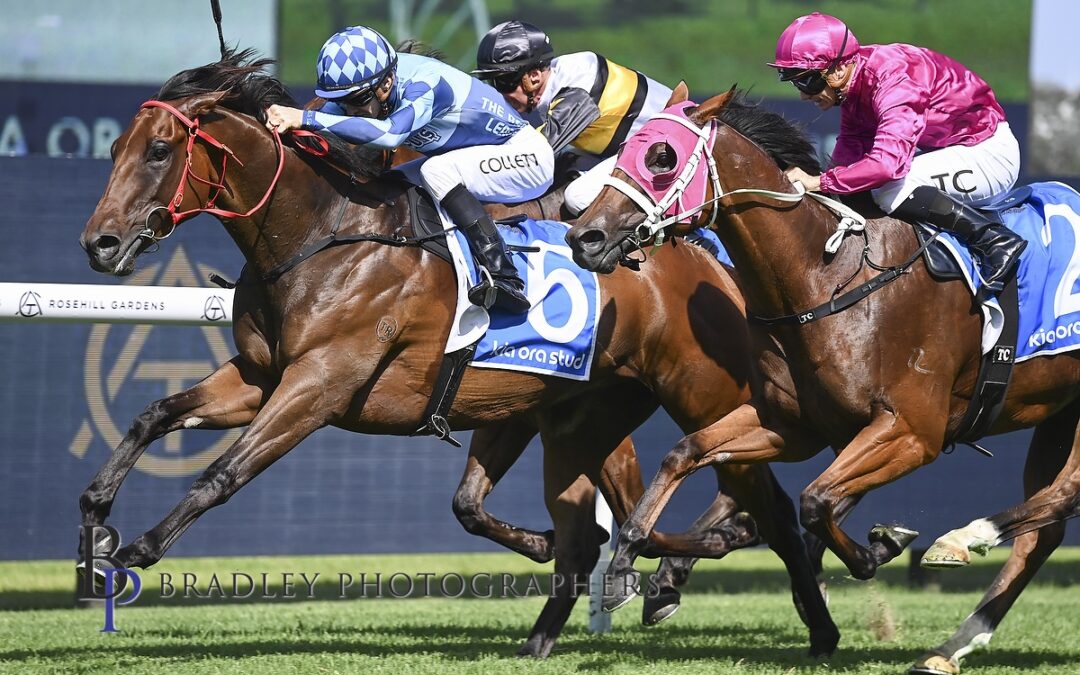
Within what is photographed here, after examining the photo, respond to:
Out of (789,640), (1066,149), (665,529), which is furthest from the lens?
(1066,149)

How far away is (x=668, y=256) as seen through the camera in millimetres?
5859

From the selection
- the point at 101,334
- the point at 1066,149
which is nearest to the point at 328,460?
the point at 101,334

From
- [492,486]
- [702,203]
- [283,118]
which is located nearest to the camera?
[702,203]

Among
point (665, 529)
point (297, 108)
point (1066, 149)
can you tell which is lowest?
point (1066, 149)

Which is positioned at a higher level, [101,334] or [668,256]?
[668,256]

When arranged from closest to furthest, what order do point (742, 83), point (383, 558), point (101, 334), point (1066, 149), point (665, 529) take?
1. point (101, 334)
2. point (665, 529)
3. point (383, 558)
4. point (742, 83)
5. point (1066, 149)

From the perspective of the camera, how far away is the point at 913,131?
16.1 feet

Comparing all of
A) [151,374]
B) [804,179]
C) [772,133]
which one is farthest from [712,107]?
[151,374]

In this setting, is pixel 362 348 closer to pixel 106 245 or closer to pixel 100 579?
pixel 106 245

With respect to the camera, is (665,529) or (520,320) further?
(665,529)

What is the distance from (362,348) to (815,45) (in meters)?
1.88

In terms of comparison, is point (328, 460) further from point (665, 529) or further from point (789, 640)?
point (789, 640)

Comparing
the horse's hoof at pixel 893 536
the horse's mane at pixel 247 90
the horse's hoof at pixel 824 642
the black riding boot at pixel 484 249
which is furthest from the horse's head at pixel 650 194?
the horse's hoof at pixel 824 642

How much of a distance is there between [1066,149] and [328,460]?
2209 cm
